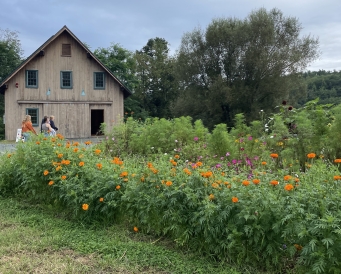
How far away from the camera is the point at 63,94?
75.0ft

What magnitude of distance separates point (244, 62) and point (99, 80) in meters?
12.3

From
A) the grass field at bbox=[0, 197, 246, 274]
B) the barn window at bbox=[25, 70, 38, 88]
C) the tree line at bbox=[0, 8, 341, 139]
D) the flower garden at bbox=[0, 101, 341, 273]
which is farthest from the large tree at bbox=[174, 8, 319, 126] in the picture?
the grass field at bbox=[0, 197, 246, 274]

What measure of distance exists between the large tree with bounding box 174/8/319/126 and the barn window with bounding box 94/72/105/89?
363 inches

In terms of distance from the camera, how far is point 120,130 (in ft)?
27.9

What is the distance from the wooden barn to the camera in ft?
71.9

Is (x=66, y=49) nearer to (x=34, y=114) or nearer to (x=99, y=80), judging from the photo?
(x=99, y=80)

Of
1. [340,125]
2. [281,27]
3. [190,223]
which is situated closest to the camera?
[190,223]

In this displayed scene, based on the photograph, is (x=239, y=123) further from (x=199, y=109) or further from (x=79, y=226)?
(x=199, y=109)

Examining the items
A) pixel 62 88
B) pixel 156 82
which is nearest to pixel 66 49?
pixel 62 88

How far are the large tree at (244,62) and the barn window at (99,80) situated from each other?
923 centimetres

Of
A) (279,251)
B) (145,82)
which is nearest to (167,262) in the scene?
(279,251)

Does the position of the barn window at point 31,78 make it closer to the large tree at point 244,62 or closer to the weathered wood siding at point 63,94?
the weathered wood siding at point 63,94

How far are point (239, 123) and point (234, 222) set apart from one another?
4.63 m

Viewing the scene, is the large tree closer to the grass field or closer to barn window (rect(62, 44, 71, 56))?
barn window (rect(62, 44, 71, 56))
